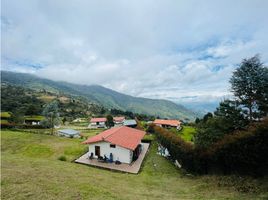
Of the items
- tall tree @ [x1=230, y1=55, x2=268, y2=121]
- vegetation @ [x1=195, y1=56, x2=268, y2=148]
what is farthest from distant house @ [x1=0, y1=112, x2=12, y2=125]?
tall tree @ [x1=230, y1=55, x2=268, y2=121]

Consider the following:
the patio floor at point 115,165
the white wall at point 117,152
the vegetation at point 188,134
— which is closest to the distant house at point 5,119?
the patio floor at point 115,165

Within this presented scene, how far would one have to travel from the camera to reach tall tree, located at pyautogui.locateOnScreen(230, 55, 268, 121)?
25016mm

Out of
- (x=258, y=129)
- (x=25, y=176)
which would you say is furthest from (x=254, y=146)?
(x=25, y=176)

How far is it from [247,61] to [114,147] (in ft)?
70.2

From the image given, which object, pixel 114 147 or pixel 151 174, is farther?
pixel 114 147

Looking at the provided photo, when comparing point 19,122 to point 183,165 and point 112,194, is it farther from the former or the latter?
point 112,194

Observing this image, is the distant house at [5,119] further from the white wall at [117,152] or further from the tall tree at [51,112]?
the white wall at [117,152]

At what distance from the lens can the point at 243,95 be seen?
87.1ft

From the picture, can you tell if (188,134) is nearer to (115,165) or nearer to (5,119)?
(115,165)

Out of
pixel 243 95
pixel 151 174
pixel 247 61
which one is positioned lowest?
pixel 151 174

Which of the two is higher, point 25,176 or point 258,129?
point 258,129

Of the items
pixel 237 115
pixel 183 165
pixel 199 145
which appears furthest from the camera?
pixel 237 115

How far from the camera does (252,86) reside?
2591 cm

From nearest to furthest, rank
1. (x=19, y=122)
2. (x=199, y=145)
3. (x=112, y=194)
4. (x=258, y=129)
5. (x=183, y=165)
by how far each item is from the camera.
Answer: (x=112, y=194)
(x=258, y=129)
(x=199, y=145)
(x=183, y=165)
(x=19, y=122)
